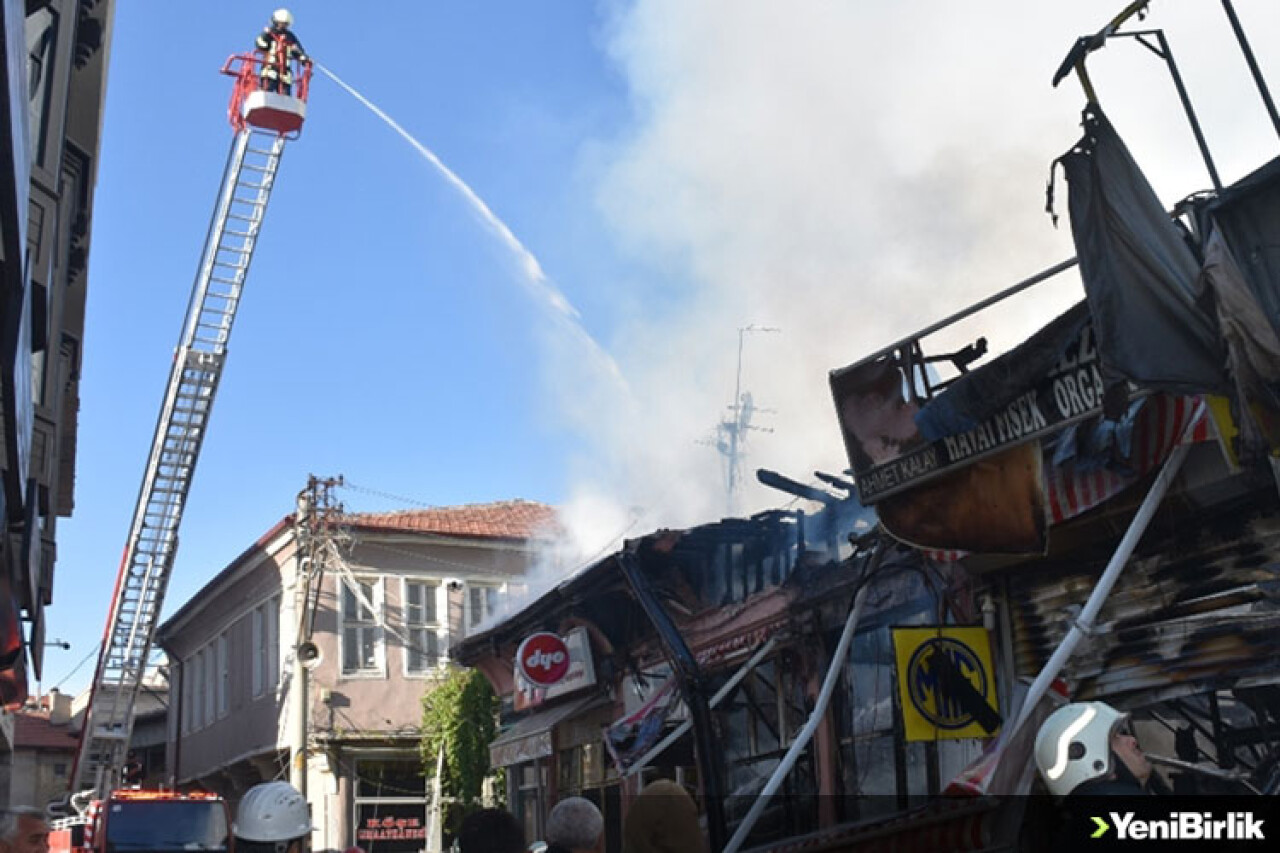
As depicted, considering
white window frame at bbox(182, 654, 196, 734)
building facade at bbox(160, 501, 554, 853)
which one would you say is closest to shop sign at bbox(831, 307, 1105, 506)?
building facade at bbox(160, 501, 554, 853)

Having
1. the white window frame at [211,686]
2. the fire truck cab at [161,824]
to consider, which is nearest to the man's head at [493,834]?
the fire truck cab at [161,824]

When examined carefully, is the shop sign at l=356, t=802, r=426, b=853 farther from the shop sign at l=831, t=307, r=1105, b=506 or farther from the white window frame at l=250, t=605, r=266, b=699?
the shop sign at l=831, t=307, r=1105, b=506

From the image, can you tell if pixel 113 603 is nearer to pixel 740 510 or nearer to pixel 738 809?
pixel 740 510

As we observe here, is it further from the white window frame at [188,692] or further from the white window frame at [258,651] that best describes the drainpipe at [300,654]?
the white window frame at [188,692]

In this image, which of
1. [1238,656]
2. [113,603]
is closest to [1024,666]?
[1238,656]

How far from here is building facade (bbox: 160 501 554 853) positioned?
→ 87.1 ft

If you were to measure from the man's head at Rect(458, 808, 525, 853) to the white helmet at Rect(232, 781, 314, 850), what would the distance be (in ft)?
7.10

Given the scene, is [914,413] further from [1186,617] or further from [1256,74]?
[1256,74]

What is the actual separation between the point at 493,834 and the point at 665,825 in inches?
37.4

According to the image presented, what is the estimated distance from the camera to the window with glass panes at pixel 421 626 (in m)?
27.7

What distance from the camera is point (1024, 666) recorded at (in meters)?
9.08

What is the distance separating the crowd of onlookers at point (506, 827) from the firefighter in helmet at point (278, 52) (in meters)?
21.4

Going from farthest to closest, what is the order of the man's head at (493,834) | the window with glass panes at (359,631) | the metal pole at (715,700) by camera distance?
the window with glass panes at (359,631), the metal pole at (715,700), the man's head at (493,834)

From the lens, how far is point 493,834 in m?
4.60
